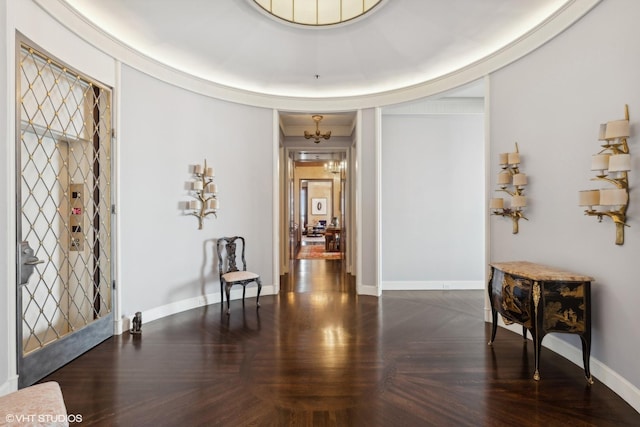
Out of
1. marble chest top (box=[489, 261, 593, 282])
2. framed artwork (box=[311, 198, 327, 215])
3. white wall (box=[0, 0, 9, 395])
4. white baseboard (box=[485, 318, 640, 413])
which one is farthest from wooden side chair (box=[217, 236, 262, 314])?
framed artwork (box=[311, 198, 327, 215])

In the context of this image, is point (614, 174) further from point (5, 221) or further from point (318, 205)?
point (318, 205)

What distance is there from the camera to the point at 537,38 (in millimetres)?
3260

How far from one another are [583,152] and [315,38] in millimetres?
2880

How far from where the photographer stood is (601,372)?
253cm

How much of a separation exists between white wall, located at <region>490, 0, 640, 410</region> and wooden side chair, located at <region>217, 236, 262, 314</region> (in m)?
3.25

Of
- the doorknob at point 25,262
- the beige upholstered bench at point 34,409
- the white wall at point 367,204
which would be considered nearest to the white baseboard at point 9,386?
the doorknob at point 25,262

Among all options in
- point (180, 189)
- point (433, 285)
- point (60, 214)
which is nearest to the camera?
point (60, 214)

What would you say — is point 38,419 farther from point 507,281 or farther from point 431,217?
point 431,217

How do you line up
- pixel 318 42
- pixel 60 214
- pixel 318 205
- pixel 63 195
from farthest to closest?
pixel 318 205, pixel 318 42, pixel 63 195, pixel 60 214

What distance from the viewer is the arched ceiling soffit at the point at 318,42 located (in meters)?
3.06

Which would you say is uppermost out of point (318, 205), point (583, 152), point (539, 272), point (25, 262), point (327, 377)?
point (583, 152)

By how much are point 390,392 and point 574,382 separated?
1483 mm

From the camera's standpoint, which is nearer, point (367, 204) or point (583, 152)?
point (583, 152)

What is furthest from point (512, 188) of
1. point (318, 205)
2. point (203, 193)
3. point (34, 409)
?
point (318, 205)
